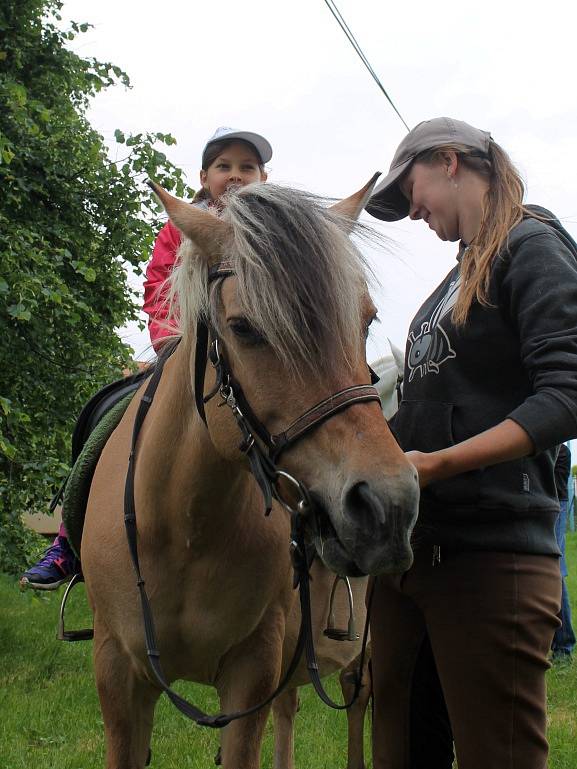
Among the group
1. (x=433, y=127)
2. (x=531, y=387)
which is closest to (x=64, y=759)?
(x=531, y=387)

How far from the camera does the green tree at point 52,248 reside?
636cm

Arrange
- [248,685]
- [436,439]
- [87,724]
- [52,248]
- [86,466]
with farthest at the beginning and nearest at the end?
[52,248] < [87,724] < [86,466] < [248,685] < [436,439]

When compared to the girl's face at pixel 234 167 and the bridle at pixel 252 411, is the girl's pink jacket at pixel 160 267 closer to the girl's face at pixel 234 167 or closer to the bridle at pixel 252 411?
the girl's face at pixel 234 167

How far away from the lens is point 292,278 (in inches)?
75.3

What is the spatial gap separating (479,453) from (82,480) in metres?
1.71

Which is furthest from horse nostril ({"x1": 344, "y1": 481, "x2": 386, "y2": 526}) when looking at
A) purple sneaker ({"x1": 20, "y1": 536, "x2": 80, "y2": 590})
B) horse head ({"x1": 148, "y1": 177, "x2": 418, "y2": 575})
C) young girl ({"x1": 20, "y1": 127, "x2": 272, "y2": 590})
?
purple sneaker ({"x1": 20, "y1": 536, "x2": 80, "y2": 590})

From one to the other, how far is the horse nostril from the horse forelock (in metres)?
0.33

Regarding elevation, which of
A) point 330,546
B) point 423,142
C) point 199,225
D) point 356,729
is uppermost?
point 423,142

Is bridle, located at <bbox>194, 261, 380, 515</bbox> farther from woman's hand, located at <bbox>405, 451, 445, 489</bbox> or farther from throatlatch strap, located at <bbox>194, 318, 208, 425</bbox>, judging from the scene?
woman's hand, located at <bbox>405, 451, 445, 489</bbox>

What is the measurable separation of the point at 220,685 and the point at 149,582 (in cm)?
48

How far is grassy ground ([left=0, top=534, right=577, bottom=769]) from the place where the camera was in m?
4.44

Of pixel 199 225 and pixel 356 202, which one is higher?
pixel 356 202

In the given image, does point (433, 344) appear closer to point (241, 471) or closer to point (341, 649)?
point (241, 471)

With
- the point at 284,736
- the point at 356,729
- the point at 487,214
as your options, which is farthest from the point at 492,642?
the point at 356,729
